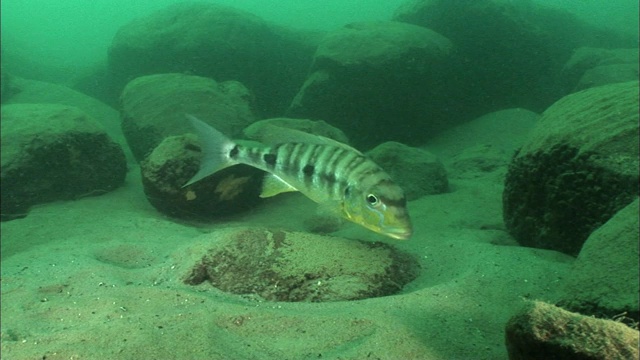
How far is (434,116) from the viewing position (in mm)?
12125

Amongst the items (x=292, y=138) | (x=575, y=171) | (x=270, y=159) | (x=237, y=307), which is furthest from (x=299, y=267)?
(x=575, y=171)

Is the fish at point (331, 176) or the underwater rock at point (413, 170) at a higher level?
the fish at point (331, 176)

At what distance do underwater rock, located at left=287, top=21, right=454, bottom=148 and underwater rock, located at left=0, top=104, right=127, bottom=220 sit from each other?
5248 mm

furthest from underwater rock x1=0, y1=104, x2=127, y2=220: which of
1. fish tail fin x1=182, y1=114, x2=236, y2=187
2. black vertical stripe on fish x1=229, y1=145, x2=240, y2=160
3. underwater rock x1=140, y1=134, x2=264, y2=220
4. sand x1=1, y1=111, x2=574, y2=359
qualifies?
black vertical stripe on fish x1=229, y1=145, x2=240, y2=160

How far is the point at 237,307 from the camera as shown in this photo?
312cm

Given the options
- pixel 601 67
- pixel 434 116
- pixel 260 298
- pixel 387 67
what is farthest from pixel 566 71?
pixel 260 298

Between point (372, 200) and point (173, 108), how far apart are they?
717 centimetres

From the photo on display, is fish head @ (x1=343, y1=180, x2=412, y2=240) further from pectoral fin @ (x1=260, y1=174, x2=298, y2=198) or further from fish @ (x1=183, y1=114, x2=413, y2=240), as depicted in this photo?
pectoral fin @ (x1=260, y1=174, x2=298, y2=198)

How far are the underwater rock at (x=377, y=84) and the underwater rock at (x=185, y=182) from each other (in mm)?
4831

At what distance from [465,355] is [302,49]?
14673 mm

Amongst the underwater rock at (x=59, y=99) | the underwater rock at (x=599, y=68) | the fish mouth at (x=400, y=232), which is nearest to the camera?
the fish mouth at (x=400, y=232)

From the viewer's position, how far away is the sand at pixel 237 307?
2607mm

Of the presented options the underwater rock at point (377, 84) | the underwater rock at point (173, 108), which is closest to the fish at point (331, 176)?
the underwater rock at point (173, 108)

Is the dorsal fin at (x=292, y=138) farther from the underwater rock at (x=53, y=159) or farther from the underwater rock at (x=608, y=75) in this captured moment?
the underwater rock at (x=608, y=75)
